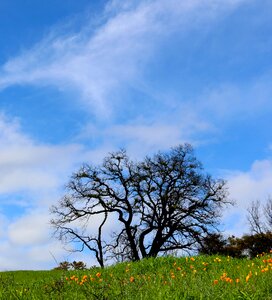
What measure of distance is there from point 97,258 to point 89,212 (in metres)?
3.61

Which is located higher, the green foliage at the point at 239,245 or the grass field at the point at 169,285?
the green foliage at the point at 239,245

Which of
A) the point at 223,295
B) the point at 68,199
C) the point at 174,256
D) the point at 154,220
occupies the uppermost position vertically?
the point at 68,199

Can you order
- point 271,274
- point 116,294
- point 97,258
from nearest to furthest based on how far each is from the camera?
point 116,294 → point 271,274 → point 97,258

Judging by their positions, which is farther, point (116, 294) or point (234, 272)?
point (234, 272)

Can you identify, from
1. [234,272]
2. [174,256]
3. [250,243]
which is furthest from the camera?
[250,243]

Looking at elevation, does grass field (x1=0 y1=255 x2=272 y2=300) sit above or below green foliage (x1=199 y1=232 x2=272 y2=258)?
below

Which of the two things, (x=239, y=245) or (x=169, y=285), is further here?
(x=239, y=245)

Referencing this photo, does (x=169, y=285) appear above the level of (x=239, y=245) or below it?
below

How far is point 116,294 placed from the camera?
25.5 ft

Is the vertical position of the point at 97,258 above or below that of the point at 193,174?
below

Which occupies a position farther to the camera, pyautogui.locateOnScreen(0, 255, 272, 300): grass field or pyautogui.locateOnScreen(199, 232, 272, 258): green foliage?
pyautogui.locateOnScreen(199, 232, 272, 258): green foliage

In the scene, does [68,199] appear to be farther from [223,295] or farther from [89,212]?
[223,295]

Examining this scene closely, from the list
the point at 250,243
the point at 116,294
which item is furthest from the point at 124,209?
the point at 116,294

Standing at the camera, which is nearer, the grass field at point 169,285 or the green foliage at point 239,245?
the grass field at point 169,285
